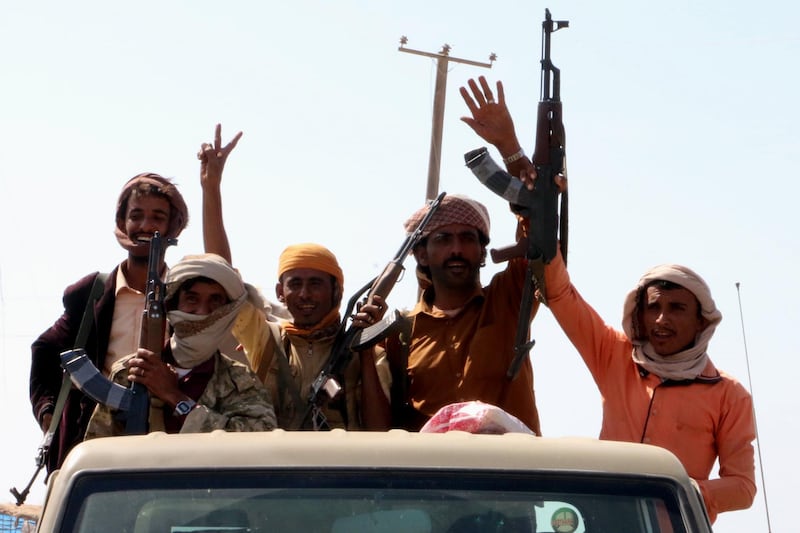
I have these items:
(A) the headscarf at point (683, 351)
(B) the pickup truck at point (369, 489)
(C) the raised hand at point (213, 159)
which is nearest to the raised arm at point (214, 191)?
(C) the raised hand at point (213, 159)

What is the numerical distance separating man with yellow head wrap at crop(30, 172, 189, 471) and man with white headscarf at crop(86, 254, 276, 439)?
56 centimetres

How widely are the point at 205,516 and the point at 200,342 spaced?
6.50 feet

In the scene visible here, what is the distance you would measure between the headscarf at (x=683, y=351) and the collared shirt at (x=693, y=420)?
4 centimetres

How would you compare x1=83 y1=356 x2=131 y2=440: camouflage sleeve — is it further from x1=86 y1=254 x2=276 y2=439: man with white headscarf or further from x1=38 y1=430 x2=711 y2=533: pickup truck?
x1=38 y1=430 x2=711 y2=533: pickup truck

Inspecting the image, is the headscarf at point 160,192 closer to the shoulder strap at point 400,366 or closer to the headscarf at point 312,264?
the headscarf at point 312,264

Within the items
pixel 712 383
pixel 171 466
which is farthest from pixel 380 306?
pixel 171 466

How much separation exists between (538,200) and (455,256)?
46 cm

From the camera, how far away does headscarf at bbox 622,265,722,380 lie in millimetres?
4633

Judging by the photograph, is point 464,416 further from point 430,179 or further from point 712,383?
point 430,179

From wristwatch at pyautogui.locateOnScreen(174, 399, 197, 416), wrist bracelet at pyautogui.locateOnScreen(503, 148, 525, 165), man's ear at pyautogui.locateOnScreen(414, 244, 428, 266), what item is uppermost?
wrist bracelet at pyautogui.locateOnScreen(503, 148, 525, 165)

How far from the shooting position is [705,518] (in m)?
2.52

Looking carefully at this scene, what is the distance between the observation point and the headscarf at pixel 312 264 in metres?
5.06

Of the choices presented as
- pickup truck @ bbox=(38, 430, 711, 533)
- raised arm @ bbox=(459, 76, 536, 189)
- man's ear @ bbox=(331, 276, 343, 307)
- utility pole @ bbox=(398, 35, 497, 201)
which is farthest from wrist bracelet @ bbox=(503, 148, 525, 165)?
utility pole @ bbox=(398, 35, 497, 201)

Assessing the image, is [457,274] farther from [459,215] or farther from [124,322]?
[124,322]
